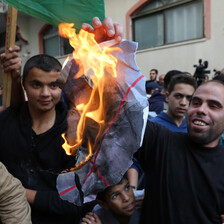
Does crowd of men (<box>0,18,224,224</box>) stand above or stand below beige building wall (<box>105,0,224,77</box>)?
below

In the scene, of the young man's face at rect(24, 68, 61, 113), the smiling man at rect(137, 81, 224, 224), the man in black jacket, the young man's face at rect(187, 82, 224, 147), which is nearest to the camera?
the smiling man at rect(137, 81, 224, 224)

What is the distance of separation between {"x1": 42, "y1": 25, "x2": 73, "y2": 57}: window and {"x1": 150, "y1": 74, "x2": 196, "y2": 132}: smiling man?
28.6 feet

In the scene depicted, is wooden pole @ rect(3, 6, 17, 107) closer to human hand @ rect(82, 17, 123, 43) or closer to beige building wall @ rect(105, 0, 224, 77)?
human hand @ rect(82, 17, 123, 43)

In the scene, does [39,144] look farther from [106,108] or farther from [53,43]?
[53,43]

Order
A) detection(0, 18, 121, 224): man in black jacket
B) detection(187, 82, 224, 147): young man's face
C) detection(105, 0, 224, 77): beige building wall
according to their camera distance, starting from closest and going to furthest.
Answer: detection(187, 82, 224, 147): young man's face
detection(0, 18, 121, 224): man in black jacket
detection(105, 0, 224, 77): beige building wall

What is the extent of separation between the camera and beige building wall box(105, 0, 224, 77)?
6.97 m

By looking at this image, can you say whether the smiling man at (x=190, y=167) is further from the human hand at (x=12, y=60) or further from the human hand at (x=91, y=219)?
the human hand at (x=12, y=60)

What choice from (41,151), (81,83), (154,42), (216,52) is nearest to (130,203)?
(41,151)

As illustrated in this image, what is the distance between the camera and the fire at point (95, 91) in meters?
1.18

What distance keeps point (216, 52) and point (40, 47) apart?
7.81 m

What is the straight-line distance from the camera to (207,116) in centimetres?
156

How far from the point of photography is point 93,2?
1.85m

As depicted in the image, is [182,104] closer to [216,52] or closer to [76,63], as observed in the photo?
[76,63]

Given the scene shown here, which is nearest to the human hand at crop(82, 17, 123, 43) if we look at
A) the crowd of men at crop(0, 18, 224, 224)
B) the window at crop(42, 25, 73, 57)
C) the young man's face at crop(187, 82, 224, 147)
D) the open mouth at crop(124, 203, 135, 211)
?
the crowd of men at crop(0, 18, 224, 224)
